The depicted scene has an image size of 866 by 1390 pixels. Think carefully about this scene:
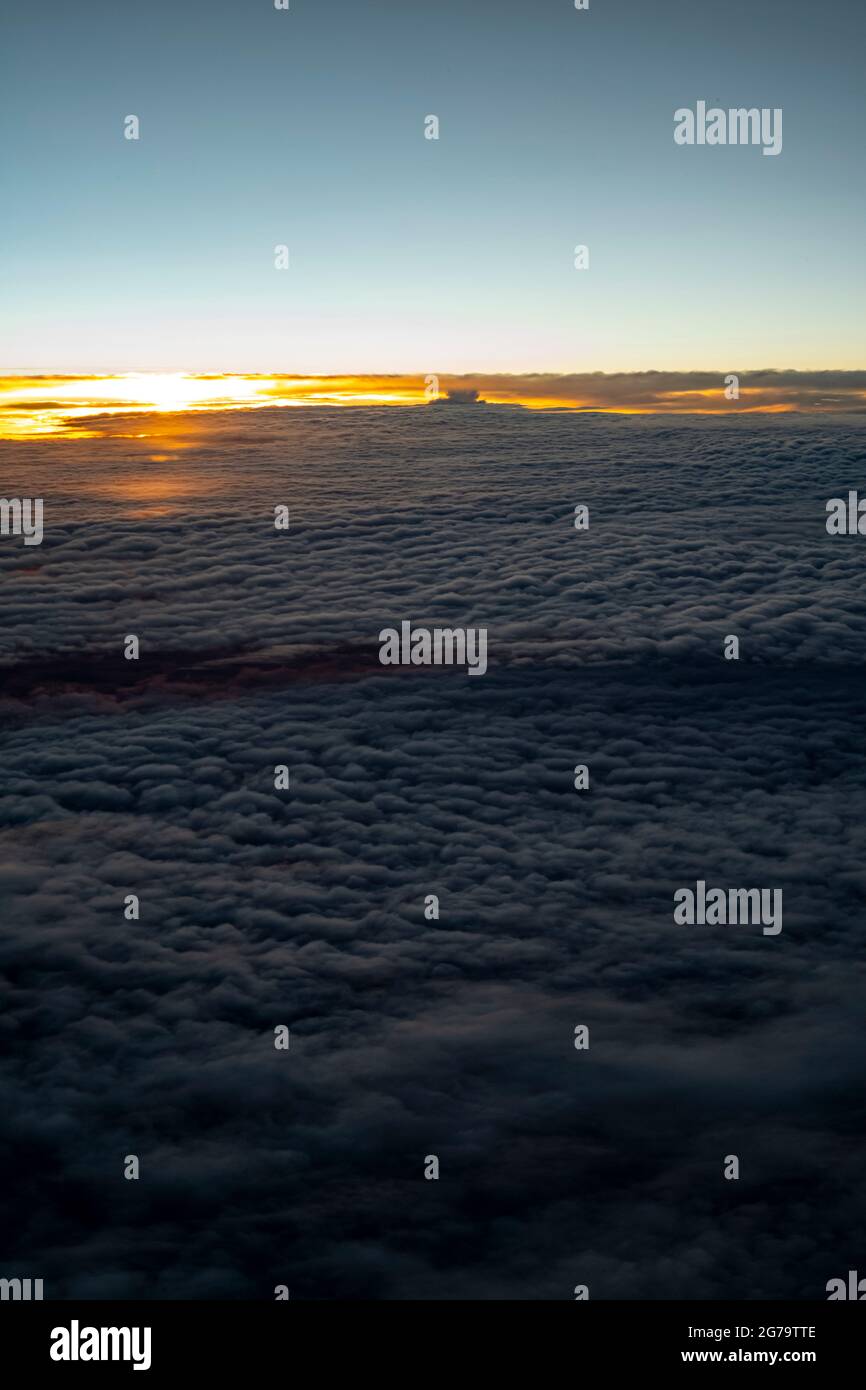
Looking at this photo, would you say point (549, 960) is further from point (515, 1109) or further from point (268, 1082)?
point (268, 1082)

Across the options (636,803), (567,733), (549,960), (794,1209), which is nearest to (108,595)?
(567,733)

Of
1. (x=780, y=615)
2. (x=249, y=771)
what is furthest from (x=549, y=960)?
(x=780, y=615)

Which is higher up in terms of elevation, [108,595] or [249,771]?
[108,595]

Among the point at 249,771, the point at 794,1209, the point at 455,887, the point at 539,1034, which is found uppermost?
the point at 249,771

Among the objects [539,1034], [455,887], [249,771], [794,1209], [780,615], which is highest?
[780,615]

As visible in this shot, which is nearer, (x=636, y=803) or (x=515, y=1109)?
(x=515, y=1109)

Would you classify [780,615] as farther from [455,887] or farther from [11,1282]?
[11,1282]
